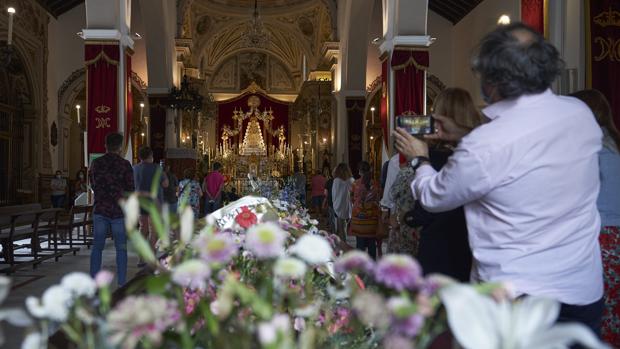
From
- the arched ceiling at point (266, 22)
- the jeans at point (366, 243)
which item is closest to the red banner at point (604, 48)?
the jeans at point (366, 243)

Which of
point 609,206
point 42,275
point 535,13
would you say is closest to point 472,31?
point 535,13

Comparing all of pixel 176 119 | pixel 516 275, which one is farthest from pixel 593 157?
pixel 176 119

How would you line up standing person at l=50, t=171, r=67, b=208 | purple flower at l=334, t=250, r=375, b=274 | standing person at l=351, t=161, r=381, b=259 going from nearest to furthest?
purple flower at l=334, t=250, r=375, b=274, standing person at l=351, t=161, r=381, b=259, standing person at l=50, t=171, r=67, b=208

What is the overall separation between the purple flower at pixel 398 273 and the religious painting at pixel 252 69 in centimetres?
2696

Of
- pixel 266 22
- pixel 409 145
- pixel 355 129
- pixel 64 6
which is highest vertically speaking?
pixel 266 22

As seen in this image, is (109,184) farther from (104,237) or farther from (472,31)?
(472,31)

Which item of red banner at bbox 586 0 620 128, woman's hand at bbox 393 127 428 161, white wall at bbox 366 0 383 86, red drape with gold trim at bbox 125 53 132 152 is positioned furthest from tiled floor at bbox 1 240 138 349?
white wall at bbox 366 0 383 86

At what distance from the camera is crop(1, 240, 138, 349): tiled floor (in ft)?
15.4

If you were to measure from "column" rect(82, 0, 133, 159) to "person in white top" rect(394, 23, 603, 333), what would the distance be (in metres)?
7.76

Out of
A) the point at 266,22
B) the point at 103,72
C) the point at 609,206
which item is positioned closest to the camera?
the point at 609,206

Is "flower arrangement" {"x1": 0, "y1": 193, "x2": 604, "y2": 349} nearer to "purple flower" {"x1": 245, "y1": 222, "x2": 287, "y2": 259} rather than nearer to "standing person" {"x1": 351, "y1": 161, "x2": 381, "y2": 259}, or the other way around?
"purple flower" {"x1": 245, "y1": 222, "x2": 287, "y2": 259}

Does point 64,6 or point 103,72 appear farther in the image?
point 64,6

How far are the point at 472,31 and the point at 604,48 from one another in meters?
11.0

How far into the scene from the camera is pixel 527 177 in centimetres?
162
